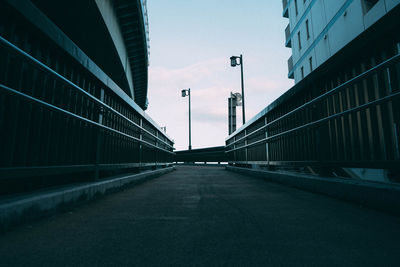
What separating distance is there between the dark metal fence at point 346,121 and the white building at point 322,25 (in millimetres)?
4137

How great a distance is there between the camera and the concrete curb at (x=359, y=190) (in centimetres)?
220

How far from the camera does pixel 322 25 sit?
13102 mm

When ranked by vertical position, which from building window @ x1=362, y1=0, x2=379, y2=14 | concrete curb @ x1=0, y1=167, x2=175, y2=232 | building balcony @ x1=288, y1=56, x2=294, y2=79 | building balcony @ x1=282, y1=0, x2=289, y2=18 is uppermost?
building balcony @ x1=282, y1=0, x2=289, y2=18

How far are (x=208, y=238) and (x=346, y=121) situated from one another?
9.07 feet

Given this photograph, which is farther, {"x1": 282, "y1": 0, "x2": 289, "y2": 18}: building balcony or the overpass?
{"x1": 282, "y1": 0, "x2": 289, "y2": 18}: building balcony

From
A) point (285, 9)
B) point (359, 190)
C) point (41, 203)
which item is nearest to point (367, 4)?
point (359, 190)

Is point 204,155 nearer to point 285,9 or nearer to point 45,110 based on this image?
point 285,9

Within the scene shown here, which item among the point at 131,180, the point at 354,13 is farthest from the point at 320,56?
the point at 131,180

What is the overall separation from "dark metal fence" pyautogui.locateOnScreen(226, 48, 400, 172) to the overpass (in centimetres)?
2

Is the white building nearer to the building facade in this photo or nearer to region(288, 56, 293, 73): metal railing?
region(288, 56, 293, 73): metal railing

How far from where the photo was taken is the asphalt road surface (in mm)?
1264

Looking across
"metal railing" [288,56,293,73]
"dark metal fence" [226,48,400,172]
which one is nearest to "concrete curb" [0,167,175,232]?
"dark metal fence" [226,48,400,172]

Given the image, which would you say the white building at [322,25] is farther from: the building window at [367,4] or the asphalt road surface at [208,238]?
the asphalt road surface at [208,238]

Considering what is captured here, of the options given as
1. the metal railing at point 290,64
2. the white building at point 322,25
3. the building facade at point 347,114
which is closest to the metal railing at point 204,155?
the metal railing at point 290,64
